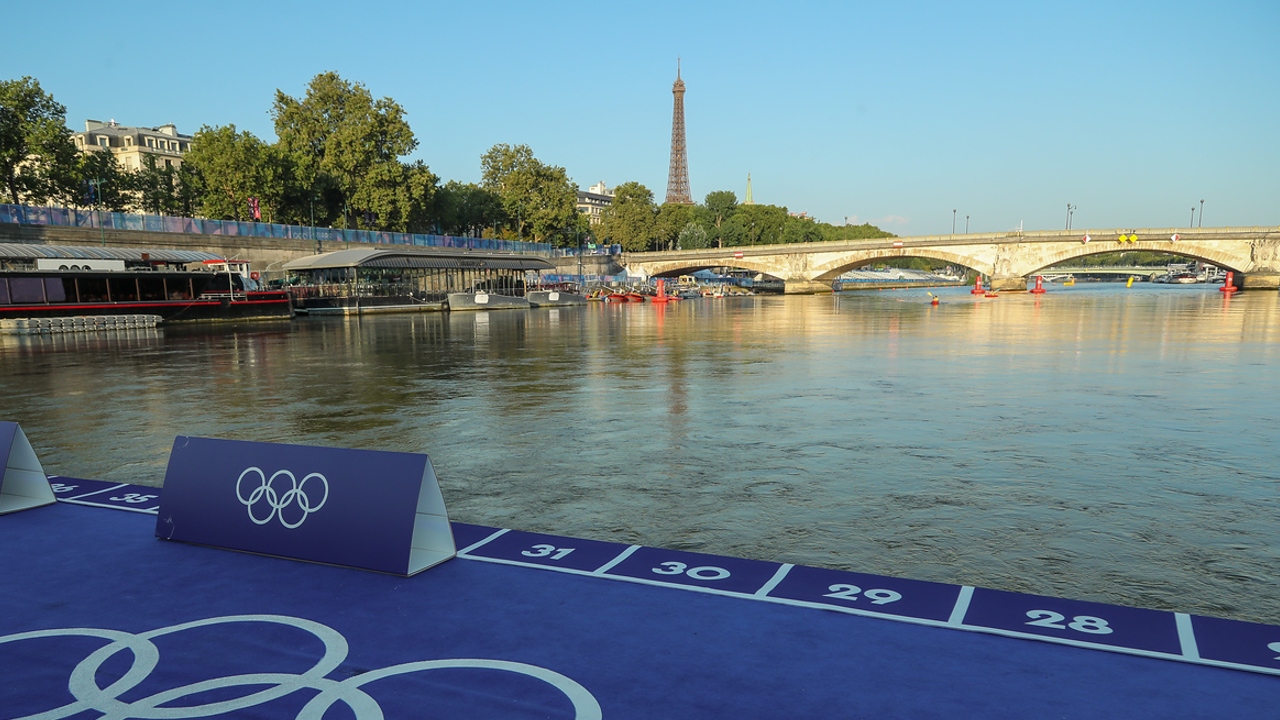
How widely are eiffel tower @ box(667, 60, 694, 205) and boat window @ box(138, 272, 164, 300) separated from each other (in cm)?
12433

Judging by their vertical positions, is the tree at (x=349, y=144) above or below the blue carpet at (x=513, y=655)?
above

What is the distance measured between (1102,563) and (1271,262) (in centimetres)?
9380

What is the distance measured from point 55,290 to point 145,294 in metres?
4.17

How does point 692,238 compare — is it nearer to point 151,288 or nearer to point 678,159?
point 678,159

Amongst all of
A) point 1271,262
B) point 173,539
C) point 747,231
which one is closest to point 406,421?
point 173,539

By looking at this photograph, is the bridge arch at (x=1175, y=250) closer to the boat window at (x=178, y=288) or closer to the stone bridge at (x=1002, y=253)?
the stone bridge at (x=1002, y=253)

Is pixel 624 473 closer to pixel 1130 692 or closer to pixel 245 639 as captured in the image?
pixel 245 639

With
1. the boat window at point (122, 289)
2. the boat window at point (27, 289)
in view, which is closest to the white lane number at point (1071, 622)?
the boat window at point (27, 289)

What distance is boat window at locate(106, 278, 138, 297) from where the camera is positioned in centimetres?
3706

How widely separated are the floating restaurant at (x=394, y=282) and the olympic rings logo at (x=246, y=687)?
47711 mm

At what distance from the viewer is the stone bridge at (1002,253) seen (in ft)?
255

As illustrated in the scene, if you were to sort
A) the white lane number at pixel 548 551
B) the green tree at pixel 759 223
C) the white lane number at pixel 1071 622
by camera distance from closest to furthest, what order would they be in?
1. the white lane number at pixel 1071 622
2. the white lane number at pixel 548 551
3. the green tree at pixel 759 223

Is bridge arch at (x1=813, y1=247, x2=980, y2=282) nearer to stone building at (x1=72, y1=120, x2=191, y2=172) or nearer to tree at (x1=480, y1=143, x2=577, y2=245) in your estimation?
tree at (x1=480, y1=143, x2=577, y2=245)

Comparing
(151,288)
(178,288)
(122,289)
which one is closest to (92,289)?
(122,289)
